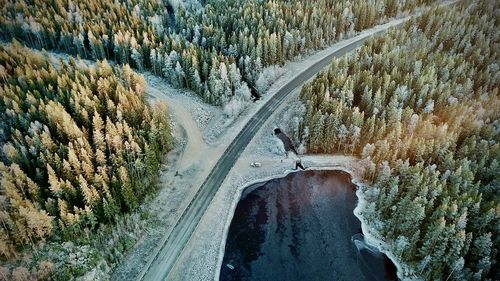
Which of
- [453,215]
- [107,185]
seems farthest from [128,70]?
[453,215]

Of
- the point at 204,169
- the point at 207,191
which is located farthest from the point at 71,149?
the point at 204,169

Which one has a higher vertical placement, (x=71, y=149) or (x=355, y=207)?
(x=71, y=149)

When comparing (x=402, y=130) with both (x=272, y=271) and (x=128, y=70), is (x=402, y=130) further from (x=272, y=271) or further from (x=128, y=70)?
(x=128, y=70)

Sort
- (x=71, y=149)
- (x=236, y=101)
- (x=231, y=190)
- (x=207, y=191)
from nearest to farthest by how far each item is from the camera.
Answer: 1. (x=71, y=149)
2. (x=207, y=191)
3. (x=231, y=190)
4. (x=236, y=101)

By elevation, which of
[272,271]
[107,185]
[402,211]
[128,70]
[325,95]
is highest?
[128,70]

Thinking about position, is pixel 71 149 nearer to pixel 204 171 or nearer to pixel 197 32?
pixel 204 171

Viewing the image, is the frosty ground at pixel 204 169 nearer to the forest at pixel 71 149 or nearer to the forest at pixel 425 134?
the forest at pixel 71 149

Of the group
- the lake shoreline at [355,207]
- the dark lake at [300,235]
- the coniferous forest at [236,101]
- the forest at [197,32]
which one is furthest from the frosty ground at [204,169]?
the forest at [197,32]
